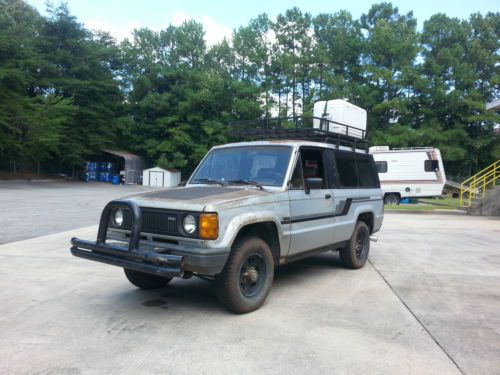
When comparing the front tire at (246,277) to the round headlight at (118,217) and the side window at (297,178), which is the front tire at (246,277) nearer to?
the side window at (297,178)

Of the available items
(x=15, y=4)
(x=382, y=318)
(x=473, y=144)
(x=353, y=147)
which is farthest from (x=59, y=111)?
(x=473, y=144)

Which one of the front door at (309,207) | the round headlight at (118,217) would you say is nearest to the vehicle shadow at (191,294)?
the front door at (309,207)

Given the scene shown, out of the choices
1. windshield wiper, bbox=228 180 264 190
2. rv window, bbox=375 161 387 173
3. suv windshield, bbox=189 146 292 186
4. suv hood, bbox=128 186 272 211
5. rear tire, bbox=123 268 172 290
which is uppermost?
rv window, bbox=375 161 387 173

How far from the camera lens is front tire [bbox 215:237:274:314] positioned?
438 cm

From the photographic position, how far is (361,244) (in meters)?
7.35

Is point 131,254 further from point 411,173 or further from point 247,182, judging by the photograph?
point 411,173

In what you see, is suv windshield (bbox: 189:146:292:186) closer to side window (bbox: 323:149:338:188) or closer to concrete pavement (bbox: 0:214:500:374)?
side window (bbox: 323:149:338:188)

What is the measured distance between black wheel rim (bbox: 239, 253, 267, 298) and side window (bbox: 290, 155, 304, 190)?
3.69 ft

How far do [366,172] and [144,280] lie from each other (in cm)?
442

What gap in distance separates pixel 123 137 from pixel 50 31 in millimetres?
11514

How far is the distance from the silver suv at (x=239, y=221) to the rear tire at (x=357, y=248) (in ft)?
0.14

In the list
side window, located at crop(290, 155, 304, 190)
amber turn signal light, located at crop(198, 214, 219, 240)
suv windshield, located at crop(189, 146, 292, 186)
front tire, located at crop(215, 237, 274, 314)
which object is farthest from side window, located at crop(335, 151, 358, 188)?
amber turn signal light, located at crop(198, 214, 219, 240)

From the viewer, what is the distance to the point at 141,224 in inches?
174

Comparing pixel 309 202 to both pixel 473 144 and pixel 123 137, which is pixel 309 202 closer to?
pixel 473 144
